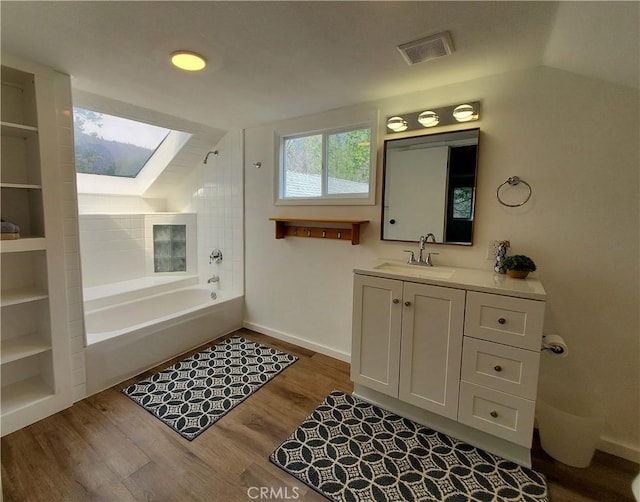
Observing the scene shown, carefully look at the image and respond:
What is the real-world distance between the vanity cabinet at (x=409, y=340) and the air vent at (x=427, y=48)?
131 centimetres

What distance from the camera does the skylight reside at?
9.80ft

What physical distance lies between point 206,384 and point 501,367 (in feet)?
6.73

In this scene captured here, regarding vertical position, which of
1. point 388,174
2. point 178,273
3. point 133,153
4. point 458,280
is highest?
point 133,153

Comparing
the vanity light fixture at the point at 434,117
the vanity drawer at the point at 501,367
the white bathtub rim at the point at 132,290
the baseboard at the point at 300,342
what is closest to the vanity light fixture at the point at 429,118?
the vanity light fixture at the point at 434,117

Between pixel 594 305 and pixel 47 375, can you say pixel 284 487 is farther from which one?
pixel 594 305

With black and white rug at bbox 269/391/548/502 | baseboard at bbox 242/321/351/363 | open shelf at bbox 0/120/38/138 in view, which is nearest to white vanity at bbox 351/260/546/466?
black and white rug at bbox 269/391/548/502

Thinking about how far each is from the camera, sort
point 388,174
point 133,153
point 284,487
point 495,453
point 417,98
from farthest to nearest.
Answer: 1. point 133,153
2. point 388,174
3. point 417,98
4. point 495,453
5. point 284,487

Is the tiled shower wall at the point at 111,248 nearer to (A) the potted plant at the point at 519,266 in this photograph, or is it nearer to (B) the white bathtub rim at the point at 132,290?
(B) the white bathtub rim at the point at 132,290

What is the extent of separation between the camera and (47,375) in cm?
209

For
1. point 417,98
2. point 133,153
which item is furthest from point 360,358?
point 133,153

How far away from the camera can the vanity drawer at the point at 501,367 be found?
5.21 feet

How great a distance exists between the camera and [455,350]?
1.79m

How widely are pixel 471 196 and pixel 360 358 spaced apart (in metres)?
1.37

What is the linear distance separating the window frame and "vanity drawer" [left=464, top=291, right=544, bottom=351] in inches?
45.9
